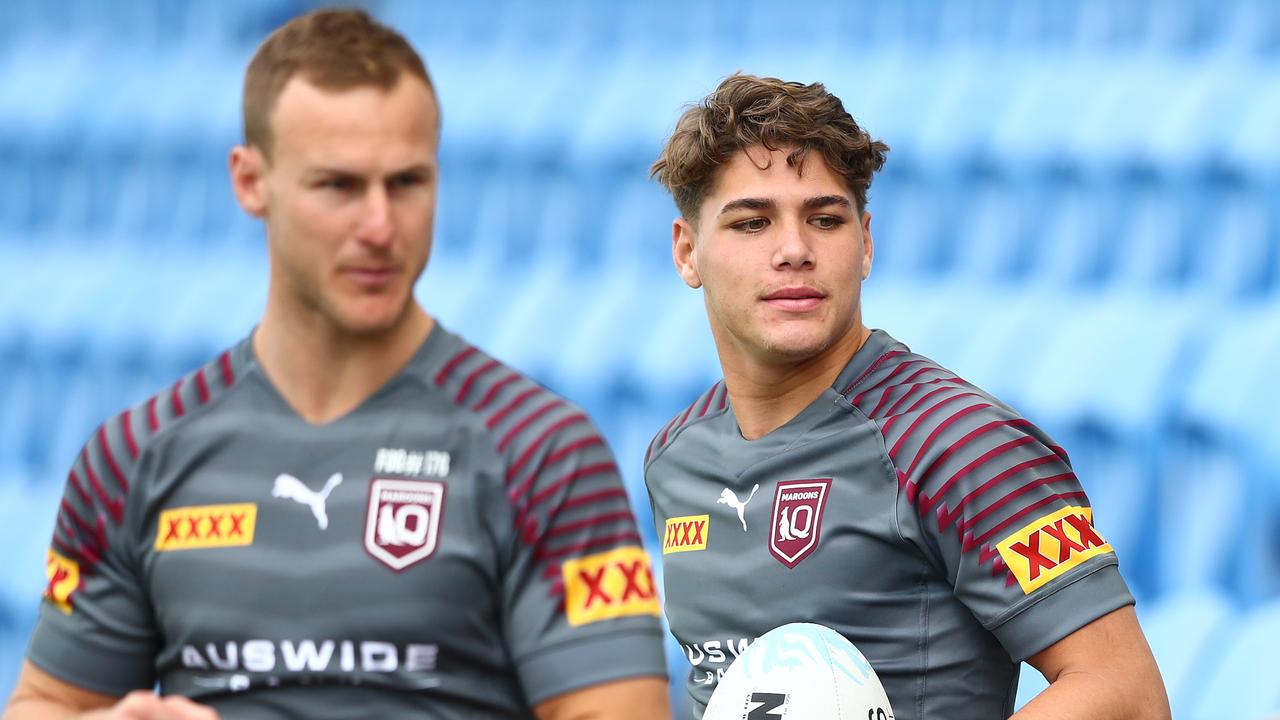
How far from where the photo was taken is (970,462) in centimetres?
249

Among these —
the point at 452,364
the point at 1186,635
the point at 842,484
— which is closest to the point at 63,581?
the point at 452,364

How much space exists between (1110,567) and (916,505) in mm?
269

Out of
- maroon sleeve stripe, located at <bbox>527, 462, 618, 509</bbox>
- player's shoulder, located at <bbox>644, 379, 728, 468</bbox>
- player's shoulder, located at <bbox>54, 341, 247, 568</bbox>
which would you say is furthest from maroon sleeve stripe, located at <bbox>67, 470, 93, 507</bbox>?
player's shoulder, located at <bbox>644, 379, 728, 468</bbox>

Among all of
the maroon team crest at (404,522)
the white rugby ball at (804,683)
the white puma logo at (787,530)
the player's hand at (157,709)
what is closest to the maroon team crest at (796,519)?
the white puma logo at (787,530)

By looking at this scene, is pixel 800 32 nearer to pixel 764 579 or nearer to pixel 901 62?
pixel 901 62

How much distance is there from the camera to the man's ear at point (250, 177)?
7.20 ft

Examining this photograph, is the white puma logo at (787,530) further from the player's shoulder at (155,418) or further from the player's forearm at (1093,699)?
the player's shoulder at (155,418)

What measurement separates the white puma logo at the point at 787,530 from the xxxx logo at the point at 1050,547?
0.32 m

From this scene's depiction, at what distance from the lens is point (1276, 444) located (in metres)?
5.90

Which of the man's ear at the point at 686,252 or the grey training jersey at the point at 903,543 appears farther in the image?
the man's ear at the point at 686,252

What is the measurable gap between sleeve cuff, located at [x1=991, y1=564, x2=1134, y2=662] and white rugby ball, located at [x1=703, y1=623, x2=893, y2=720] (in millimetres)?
194

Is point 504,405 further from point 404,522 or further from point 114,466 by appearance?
point 114,466

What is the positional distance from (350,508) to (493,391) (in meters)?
0.22

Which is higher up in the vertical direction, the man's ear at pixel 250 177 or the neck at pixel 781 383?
the man's ear at pixel 250 177
